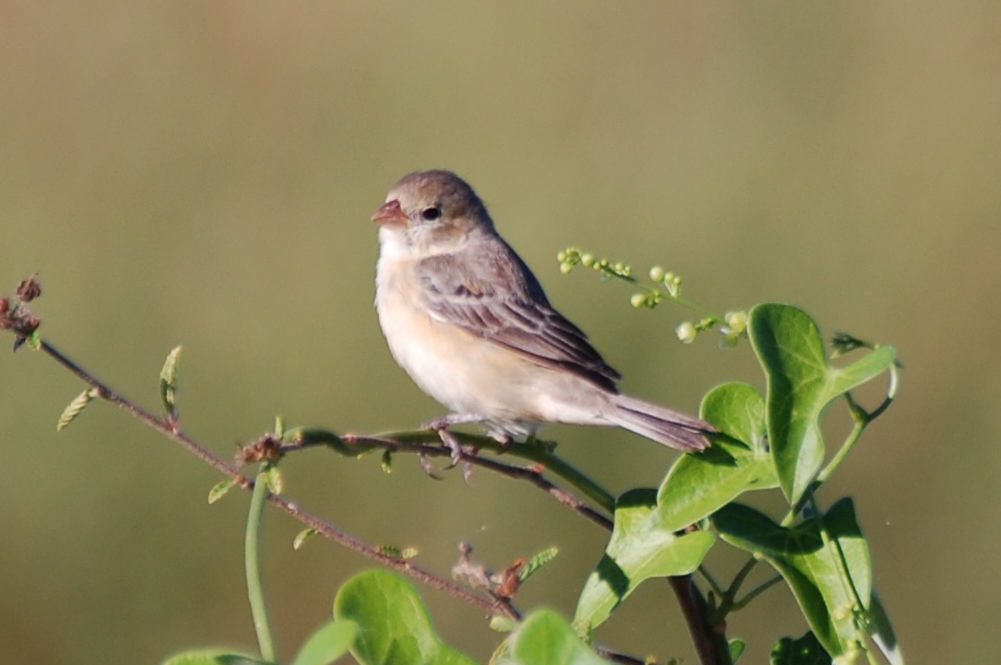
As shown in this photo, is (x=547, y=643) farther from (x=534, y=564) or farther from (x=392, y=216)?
(x=392, y=216)

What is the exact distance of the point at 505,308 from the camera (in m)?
5.00

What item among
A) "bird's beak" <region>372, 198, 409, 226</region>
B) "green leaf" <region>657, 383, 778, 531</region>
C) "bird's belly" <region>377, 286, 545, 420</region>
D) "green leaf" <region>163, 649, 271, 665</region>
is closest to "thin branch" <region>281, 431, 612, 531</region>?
"green leaf" <region>657, 383, 778, 531</region>

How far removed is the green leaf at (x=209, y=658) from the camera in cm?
174

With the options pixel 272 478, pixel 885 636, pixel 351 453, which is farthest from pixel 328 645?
pixel 885 636

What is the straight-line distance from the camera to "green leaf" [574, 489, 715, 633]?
2.19m

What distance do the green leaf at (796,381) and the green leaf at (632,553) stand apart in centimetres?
17

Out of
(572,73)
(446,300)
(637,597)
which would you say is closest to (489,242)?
(446,300)

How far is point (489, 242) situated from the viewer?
5707 millimetres

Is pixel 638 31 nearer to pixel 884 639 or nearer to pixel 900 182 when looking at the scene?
pixel 900 182


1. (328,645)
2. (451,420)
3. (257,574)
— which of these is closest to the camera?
(328,645)

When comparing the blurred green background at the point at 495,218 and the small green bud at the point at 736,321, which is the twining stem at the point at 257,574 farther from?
the blurred green background at the point at 495,218

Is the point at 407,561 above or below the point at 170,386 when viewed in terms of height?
below

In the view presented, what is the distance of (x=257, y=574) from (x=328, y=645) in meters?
0.38

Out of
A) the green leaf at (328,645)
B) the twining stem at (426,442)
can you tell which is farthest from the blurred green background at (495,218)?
the green leaf at (328,645)
